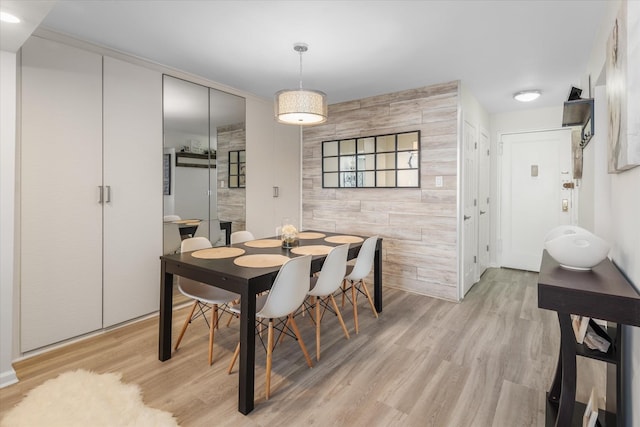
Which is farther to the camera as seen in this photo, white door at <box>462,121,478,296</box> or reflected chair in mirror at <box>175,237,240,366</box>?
white door at <box>462,121,478,296</box>

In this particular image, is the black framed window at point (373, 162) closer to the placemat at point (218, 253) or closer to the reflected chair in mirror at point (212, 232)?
the reflected chair in mirror at point (212, 232)

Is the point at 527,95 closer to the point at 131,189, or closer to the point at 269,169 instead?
the point at 269,169

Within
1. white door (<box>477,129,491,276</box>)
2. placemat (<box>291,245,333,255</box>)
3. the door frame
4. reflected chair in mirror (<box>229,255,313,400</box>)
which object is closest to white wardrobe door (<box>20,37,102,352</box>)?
reflected chair in mirror (<box>229,255,313,400</box>)

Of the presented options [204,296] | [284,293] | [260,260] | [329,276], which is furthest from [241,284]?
[329,276]

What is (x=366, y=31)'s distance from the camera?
246 centimetres

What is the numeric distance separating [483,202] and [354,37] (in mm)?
3218

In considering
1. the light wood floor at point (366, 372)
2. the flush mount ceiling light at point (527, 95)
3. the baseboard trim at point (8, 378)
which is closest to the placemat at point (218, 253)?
the light wood floor at point (366, 372)

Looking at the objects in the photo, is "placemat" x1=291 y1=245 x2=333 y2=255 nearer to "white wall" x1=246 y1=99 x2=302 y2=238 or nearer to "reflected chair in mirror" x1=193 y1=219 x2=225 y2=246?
"reflected chair in mirror" x1=193 y1=219 x2=225 y2=246

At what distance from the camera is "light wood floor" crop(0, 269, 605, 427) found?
70.6 inches

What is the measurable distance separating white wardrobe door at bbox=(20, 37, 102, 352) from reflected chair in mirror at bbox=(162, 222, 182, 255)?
58cm

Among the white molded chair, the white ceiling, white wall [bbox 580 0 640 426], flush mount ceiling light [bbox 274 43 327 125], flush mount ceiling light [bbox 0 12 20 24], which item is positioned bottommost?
the white molded chair

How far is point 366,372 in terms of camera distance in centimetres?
220

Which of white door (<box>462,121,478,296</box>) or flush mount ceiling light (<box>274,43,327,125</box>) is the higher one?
flush mount ceiling light (<box>274,43,327,125</box>)

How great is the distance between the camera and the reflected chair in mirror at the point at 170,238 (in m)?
3.20
